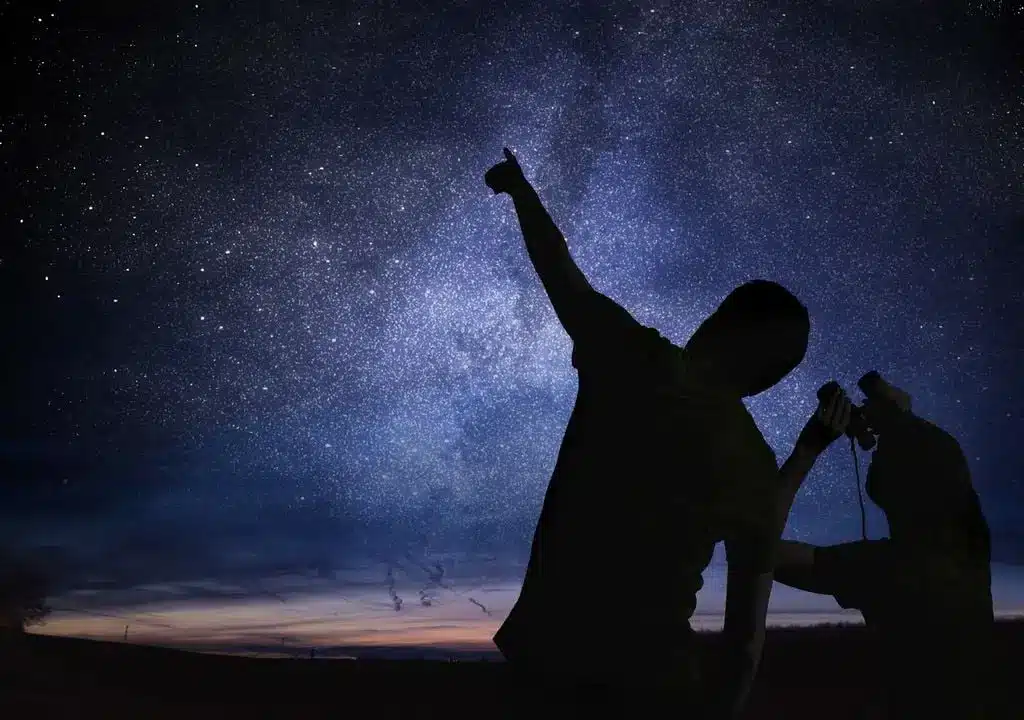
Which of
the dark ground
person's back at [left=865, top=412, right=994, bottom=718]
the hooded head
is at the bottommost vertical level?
the dark ground

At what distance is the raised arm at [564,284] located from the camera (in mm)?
1465

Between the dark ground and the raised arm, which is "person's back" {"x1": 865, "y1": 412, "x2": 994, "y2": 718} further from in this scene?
the dark ground

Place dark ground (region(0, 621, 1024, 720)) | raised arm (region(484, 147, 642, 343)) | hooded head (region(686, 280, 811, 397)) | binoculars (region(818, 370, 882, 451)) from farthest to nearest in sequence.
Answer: dark ground (region(0, 621, 1024, 720)) < binoculars (region(818, 370, 882, 451)) < hooded head (region(686, 280, 811, 397)) < raised arm (region(484, 147, 642, 343))

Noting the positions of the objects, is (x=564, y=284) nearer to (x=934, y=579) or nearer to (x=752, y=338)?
(x=752, y=338)

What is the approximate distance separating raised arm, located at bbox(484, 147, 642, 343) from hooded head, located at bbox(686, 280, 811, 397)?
12.3 inches

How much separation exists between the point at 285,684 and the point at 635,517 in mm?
13403

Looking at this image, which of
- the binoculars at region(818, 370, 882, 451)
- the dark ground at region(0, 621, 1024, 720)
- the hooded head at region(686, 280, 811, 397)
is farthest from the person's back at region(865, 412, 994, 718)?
the dark ground at region(0, 621, 1024, 720)

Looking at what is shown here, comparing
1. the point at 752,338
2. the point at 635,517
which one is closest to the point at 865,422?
the point at 752,338

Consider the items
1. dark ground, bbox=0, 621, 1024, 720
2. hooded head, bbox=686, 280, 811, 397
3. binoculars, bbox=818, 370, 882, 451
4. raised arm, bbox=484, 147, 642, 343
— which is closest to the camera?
raised arm, bbox=484, 147, 642, 343

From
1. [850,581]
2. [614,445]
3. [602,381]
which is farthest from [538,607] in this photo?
[850,581]

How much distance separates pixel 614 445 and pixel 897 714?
7.65ft

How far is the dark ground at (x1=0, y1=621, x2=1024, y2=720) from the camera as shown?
10.2 meters

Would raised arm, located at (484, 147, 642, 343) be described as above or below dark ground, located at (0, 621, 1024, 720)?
above

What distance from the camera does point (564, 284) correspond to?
147 centimetres
